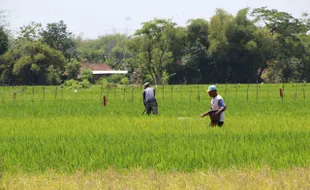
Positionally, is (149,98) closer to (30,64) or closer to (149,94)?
(149,94)

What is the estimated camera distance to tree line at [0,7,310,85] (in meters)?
71.3

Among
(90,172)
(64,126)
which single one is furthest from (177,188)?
(64,126)

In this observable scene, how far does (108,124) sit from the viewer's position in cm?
1647

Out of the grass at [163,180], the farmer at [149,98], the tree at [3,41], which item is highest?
the tree at [3,41]

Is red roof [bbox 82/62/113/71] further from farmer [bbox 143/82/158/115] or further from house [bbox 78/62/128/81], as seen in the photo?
farmer [bbox 143/82/158/115]

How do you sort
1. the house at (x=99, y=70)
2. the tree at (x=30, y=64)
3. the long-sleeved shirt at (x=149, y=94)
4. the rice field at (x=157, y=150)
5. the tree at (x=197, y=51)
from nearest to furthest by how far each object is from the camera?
1. the rice field at (x=157, y=150)
2. the long-sleeved shirt at (x=149, y=94)
3. the tree at (x=30, y=64)
4. the tree at (x=197, y=51)
5. the house at (x=99, y=70)

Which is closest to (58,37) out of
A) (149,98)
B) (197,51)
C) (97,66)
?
(97,66)

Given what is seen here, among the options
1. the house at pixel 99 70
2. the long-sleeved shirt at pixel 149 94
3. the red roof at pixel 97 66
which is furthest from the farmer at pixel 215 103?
the red roof at pixel 97 66

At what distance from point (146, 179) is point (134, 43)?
6822 cm

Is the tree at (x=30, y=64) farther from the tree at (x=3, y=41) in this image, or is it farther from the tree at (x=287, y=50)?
the tree at (x=287, y=50)

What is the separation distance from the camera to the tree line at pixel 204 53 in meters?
71.3

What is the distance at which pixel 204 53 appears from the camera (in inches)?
2864

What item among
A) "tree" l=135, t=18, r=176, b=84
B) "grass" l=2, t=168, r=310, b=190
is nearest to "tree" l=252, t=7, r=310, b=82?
"tree" l=135, t=18, r=176, b=84

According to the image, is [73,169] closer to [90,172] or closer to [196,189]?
[90,172]
